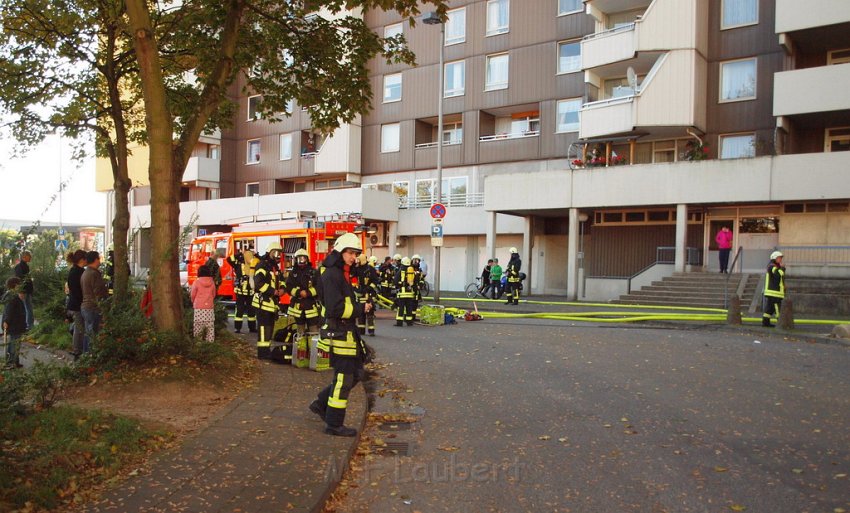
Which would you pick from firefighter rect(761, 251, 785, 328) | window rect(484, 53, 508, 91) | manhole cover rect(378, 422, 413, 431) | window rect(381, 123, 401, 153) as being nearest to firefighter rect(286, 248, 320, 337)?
manhole cover rect(378, 422, 413, 431)

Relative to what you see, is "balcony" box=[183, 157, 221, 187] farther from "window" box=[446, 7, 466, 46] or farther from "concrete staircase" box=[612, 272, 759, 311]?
"concrete staircase" box=[612, 272, 759, 311]

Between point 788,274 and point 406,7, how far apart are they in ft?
52.2

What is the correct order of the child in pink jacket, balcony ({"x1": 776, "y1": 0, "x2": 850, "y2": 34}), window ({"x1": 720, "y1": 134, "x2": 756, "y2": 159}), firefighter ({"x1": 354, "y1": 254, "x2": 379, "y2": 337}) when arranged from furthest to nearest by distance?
window ({"x1": 720, "y1": 134, "x2": 756, "y2": 159}) < balcony ({"x1": 776, "y1": 0, "x2": 850, "y2": 34}) < firefighter ({"x1": 354, "y1": 254, "x2": 379, "y2": 337}) < the child in pink jacket

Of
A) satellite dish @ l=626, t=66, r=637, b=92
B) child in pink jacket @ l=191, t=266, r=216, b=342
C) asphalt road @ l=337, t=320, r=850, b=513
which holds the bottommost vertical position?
asphalt road @ l=337, t=320, r=850, b=513

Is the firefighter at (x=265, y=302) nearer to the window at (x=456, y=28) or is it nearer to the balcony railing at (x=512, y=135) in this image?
the balcony railing at (x=512, y=135)

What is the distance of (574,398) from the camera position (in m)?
8.16

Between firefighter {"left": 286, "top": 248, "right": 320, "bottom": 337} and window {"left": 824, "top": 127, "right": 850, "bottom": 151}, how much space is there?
21.1 m

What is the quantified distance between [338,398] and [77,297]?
19.7ft

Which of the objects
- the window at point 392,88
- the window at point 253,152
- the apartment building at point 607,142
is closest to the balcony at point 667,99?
the apartment building at point 607,142

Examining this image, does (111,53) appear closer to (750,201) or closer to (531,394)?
(531,394)

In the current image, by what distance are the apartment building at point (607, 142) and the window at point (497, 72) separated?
2.5 inches

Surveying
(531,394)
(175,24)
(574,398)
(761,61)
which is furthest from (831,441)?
(761,61)

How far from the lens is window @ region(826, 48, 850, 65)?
23.4 meters

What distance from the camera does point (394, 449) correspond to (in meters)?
6.27
